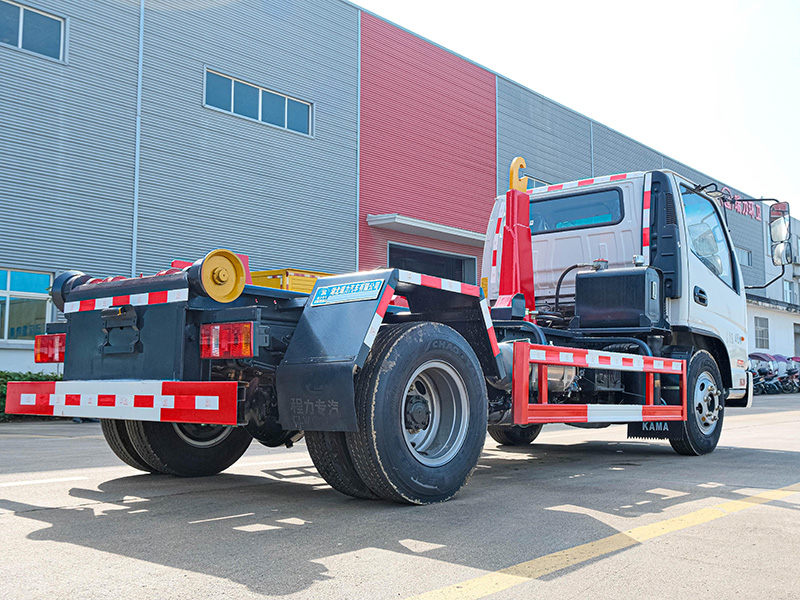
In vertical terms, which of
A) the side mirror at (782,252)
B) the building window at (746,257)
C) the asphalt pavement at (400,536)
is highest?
the building window at (746,257)

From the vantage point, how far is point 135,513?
4598 mm

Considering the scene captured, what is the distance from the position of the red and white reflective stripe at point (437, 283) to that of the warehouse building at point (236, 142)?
209 inches

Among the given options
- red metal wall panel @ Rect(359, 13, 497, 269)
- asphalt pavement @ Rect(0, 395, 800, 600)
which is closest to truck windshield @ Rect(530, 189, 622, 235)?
asphalt pavement @ Rect(0, 395, 800, 600)

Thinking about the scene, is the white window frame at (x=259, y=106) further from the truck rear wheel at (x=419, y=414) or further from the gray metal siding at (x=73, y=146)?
the truck rear wheel at (x=419, y=414)

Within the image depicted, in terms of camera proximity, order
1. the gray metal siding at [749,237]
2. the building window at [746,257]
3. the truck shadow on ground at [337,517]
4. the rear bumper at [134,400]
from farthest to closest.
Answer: the building window at [746,257]
the gray metal siding at [749,237]
the rear bumper at [134,400]
the truck shadow on ground at [337,517]

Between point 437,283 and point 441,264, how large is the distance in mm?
22546

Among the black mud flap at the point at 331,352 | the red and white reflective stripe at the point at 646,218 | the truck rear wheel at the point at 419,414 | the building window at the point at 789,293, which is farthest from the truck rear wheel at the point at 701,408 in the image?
the building window at the point at 789,293

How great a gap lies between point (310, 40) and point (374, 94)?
263 cm

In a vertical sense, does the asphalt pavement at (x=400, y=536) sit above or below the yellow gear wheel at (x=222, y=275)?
below

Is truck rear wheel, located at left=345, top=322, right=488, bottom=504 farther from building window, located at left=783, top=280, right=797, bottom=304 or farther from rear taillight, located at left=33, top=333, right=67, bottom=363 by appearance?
building window, located at left=783, top=280, right=797, bottom=304

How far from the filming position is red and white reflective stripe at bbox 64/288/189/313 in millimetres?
4648

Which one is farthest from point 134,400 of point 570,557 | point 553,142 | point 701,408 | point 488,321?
point 553,142

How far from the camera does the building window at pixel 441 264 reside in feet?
85.6

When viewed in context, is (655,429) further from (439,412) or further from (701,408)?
(439,412)
